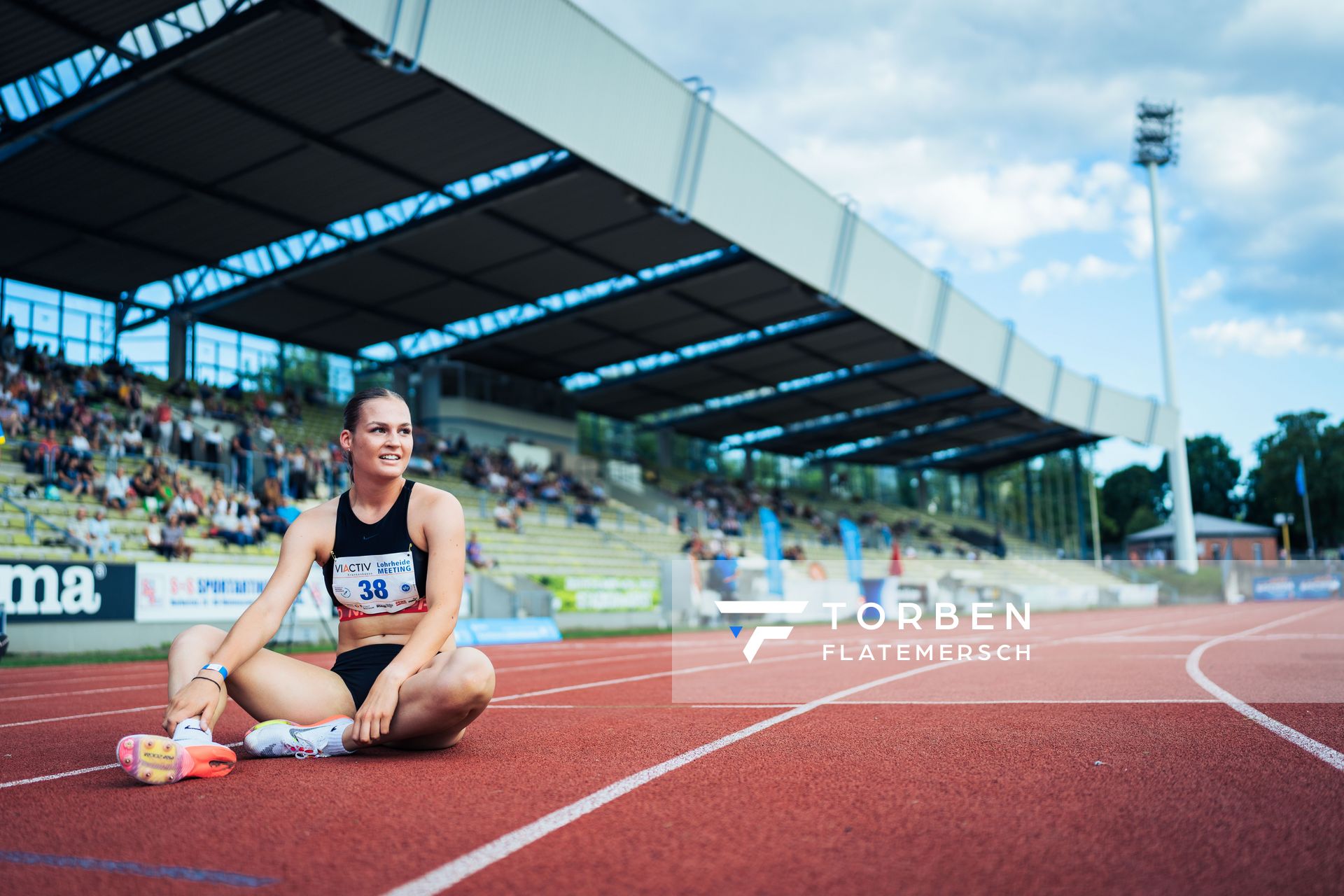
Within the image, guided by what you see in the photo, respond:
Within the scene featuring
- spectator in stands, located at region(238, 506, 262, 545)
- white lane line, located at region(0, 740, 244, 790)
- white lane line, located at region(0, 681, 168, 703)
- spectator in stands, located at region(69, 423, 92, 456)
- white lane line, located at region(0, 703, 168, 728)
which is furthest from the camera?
spectator in stands, located at region(238, 506, 262, 545)

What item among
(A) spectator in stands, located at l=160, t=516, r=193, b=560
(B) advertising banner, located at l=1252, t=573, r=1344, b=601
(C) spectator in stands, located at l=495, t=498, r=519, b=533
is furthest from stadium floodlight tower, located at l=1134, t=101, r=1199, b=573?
(A) spectator in stands, located at l=160, t=516, r=193, b=560

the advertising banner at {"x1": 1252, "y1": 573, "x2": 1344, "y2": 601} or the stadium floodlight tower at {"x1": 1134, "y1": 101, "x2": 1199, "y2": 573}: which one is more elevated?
the stadium floodlight tower at {"x1": 1134, "y1": 101, "x2": 1199, "y2": 573}

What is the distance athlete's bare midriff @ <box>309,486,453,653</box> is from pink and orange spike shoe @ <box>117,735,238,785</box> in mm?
745

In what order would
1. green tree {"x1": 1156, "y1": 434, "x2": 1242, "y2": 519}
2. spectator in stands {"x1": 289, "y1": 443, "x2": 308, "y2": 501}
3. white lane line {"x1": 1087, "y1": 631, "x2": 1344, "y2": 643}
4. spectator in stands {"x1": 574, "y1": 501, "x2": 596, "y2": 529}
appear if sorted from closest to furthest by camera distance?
white lane line {"x1": 1087, "y1": 631, "x2": 1344, "y2": 643}
spectator in stands {"x1": 289, "y1": 443, "x2": 308, "y2": 501}
spectator in stands {"x1": 574, "y1": 501, "x2": 596, "y2": 529}
green tree {"x1": 1156, "y1": 434, "x2": 1242, "y2": 519}

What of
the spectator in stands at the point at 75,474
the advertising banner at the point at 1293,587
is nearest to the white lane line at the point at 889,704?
the spectator in stands at the point at 75,474

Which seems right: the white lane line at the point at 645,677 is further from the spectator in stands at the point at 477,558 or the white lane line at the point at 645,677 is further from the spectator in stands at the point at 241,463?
the spectator in stands at the point at 241,463

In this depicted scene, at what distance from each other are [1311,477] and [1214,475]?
88.6 feet

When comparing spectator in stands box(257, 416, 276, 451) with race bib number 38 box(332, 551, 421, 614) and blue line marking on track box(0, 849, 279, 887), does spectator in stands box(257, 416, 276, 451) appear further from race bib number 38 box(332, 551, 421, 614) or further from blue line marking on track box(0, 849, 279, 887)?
blue line marking on track box(0, 849, 279, 887)

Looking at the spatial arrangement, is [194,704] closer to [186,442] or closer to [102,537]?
[102,537]

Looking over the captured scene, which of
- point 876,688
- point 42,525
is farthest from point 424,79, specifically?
point 876,688

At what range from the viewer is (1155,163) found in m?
61.2

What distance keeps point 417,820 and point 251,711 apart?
1567mm

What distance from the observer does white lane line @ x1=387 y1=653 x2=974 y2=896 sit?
268 cm

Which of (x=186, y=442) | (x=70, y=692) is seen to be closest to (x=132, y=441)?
(x=186, y=442)
